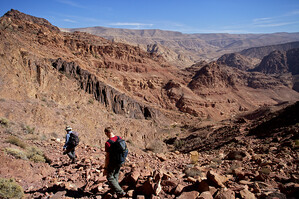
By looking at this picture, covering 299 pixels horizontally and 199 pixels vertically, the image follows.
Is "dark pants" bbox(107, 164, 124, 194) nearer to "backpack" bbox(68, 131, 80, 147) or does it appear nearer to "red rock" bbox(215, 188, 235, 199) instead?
"red rock" bbox(215, 188, 235, 199)

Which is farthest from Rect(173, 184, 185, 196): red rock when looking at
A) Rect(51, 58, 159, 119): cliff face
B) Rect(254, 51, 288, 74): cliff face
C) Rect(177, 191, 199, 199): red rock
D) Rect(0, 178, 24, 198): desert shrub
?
Rect(254, 51, 288, 74): cliff face

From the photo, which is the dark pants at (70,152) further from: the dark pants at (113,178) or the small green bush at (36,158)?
the dark pants at (113,178)

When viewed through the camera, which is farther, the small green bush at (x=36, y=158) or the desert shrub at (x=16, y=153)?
the small green bush at (x=36, y=158)

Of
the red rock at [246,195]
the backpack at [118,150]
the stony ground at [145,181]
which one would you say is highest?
the backpack at [118,150]

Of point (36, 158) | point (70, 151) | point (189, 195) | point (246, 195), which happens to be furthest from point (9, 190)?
point (246, 195)

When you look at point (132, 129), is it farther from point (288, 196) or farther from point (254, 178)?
point (288, 196)

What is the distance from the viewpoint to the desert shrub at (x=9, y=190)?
3.98 meters

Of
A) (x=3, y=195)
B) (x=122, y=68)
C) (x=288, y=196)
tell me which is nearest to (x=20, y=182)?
(x=3, y=195)

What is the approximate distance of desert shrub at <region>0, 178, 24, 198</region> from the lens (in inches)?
157

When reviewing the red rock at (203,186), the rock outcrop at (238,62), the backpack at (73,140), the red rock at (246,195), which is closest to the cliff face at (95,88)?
the backpack at (73,140)

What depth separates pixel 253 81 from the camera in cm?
8619

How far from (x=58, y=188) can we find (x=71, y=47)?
1963 inches

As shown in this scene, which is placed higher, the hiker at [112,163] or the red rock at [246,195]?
the hiker at [112,163]

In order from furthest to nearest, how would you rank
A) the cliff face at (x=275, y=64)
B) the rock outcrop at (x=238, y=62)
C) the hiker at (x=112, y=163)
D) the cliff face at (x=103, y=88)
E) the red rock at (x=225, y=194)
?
the rock outcrop at (x=238, y=62) → the cliff face at (x=275, y=64) → the cliff face at (x=103, y=88) → the hiker at (x=112, y=163) → the red rock at (x=225, y=194)
